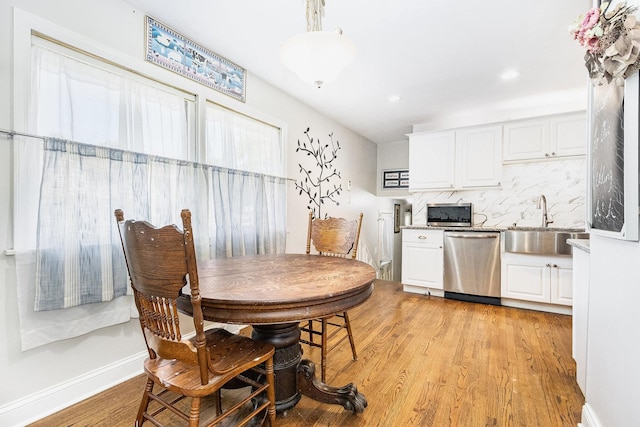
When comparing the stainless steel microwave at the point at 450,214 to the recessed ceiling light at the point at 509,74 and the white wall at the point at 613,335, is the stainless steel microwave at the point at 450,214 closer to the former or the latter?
the recessed ceiling light at the point at 509,74

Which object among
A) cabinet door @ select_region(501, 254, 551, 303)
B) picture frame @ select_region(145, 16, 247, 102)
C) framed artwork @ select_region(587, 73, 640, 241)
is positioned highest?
picture frame @ select_region(145, 16, 247, 102)

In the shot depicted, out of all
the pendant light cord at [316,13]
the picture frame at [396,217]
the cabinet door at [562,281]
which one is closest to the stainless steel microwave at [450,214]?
the cabinet door at [562,281]

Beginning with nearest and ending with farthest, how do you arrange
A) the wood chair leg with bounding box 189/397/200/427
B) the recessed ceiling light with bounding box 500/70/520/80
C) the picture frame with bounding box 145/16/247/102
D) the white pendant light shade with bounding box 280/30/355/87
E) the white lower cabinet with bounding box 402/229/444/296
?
1. the wood chair leg with bounding box 189/397/200/427
2. the white pendant light shade with bounding box 280/30/355/87
3. the picture frame with bounding box 145/16/247/102
4. the recessed ceiling light with bounding box 500/70/520/80
5. the white lower cabinet with bounding box 402/229/444/296

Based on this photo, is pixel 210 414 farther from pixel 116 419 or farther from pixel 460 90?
pixel 460 90

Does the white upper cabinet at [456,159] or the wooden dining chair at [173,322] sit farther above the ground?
the white upper cabinet at [456,159]

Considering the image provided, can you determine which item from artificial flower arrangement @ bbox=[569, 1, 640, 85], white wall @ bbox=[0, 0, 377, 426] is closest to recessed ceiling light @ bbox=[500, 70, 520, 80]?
artificial flower arrangement @ bbox=[569, 1, 640, 85]

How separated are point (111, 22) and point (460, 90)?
3.24m

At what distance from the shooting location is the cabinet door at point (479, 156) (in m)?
3.69

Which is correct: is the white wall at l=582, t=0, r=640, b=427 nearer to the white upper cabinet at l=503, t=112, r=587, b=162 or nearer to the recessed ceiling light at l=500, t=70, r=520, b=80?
the recessed ceiling light at l=500, t=70, r=520, b=80

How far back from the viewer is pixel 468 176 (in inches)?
152

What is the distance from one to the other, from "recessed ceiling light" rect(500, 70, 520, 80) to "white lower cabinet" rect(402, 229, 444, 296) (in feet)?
5.97

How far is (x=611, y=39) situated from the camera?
0.96 meters

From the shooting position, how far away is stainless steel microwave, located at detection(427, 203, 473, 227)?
3992 millimetres

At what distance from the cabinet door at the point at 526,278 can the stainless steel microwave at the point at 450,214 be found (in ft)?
2.47
